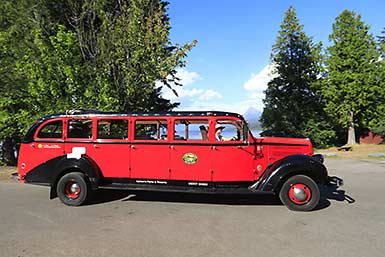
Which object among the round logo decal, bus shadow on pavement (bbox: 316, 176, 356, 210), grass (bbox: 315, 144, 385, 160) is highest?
the round logo decal

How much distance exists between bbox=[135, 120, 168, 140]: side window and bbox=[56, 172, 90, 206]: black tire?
1.58 m

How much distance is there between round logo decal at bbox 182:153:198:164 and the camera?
20.5ft

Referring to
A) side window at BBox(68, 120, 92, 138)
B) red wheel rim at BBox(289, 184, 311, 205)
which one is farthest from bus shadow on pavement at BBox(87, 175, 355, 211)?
side window at BBox(68, 120, 92, 138)

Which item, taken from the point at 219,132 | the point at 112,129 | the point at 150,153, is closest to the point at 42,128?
the point at 112,129

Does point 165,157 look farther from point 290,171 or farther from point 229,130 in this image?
point 290,171

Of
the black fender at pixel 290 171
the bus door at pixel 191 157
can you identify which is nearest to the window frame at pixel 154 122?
the bus door at pixel 191 157

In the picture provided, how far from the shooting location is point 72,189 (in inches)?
255

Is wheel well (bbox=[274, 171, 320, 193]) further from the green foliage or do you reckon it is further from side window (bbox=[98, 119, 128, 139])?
the green foliage

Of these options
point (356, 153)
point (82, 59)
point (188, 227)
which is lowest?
point (188, 227)

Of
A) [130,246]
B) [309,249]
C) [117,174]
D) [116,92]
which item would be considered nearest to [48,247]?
[130,246]

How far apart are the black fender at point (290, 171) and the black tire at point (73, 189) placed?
12.5 feet

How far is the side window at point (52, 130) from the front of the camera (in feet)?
22.4

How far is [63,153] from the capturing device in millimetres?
6660

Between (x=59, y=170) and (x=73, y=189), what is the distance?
1.77 ft
